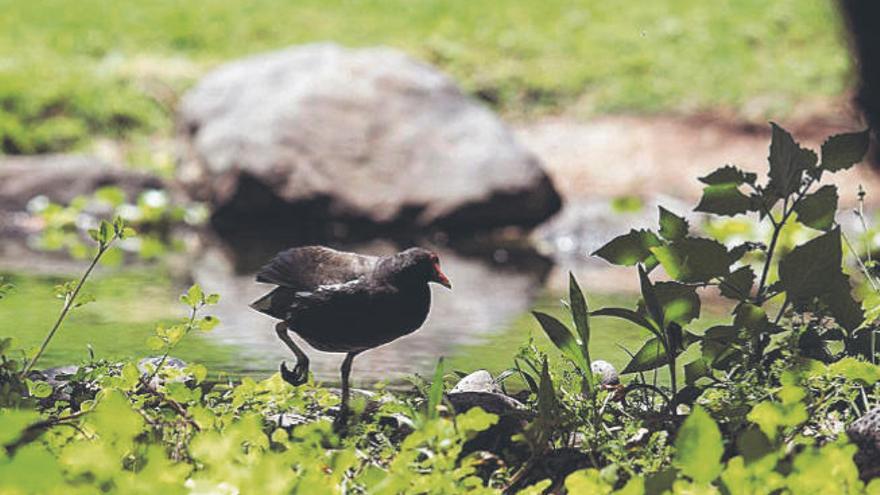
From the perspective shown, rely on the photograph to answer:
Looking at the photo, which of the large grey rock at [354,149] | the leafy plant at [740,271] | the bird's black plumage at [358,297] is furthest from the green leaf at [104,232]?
the large grey rock at [354,149]

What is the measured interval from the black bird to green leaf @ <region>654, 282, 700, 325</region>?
1.72 ft

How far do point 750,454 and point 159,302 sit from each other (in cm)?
498

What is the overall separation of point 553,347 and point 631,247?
1.77m

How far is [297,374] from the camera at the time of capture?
11.0 ft

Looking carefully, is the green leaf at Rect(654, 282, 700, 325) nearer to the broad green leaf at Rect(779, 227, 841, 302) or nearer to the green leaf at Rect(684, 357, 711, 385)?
the green leaf at Rect(684, 357, 711, 385)

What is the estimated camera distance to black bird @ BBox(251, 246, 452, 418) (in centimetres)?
326

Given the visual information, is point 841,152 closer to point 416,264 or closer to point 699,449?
point 416,264

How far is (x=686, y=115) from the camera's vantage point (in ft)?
44.1

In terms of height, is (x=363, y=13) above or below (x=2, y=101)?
above

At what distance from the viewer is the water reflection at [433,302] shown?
4908 millimetres

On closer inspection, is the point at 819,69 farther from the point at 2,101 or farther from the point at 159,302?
the point at 159,302

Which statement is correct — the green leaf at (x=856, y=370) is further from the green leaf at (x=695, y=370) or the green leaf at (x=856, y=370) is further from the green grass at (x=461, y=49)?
the green grass at (x=461, y=49)

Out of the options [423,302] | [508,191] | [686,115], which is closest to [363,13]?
[686,115]

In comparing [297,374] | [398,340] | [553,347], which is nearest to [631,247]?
[297,374]
